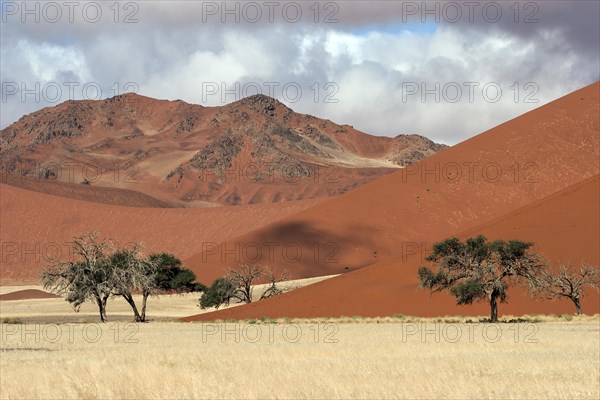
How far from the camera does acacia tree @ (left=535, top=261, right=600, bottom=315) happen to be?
54.2 m

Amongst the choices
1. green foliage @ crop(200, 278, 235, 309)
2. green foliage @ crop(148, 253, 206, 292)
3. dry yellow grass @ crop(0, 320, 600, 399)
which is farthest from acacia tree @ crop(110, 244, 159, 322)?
green foliage @ crop(200, 278, 235, 309)

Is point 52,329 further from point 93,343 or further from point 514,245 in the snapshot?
point 514,245

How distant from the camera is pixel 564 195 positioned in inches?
3027

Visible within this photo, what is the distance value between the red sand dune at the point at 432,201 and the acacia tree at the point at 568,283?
39.7 metres

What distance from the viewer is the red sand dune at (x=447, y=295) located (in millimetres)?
59688

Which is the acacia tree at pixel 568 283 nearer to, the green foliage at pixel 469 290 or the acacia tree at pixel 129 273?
the green foliage at pixel 469 290

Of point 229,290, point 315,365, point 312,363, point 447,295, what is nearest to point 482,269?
point 447,295

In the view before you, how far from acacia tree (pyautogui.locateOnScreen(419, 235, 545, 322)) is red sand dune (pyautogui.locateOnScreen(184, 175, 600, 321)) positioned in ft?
15.2

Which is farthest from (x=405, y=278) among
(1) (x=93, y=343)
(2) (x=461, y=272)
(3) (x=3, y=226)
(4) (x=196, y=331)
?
(3) (x=3, y=226)

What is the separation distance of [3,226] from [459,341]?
124532 mm

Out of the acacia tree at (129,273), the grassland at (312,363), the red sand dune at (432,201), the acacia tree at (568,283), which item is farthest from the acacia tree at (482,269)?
the red sand dune at (432,201)

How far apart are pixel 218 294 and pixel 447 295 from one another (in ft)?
87.1

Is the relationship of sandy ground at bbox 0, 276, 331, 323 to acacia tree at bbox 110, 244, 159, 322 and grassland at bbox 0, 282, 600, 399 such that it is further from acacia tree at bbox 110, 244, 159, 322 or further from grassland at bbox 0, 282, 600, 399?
grassland at bbox 0, 282, 600, 399

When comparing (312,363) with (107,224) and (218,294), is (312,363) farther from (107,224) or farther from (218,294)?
(107,224)
